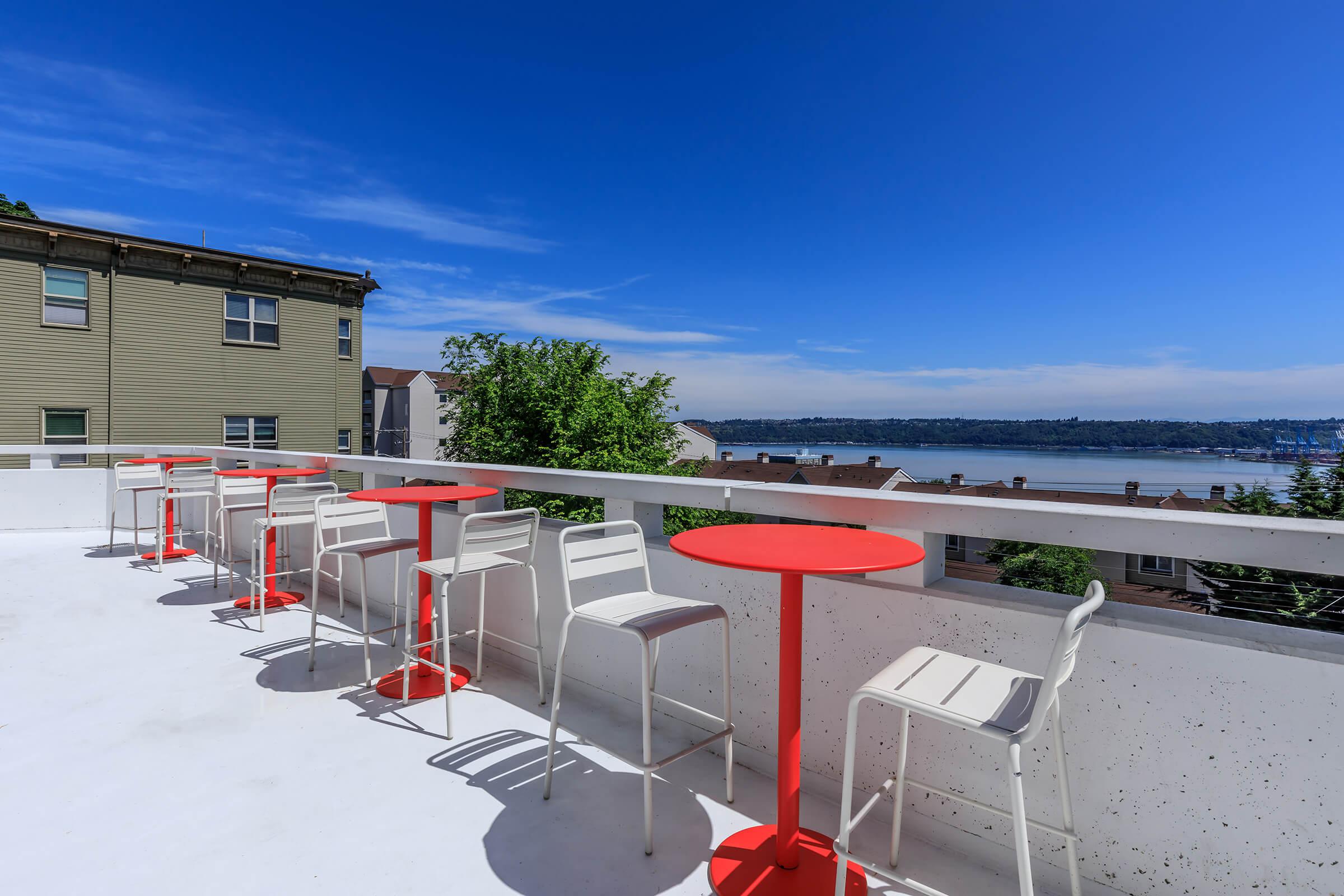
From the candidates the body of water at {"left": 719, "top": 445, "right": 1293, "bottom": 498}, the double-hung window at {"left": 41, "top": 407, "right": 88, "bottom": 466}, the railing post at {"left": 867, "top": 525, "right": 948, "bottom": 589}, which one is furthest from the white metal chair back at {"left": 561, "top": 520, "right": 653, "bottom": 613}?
the body of water at {"left": 719, "top": 445, "right": 1293, "bottom": 498}

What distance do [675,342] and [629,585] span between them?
2071 inches

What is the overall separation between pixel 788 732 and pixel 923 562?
0.67 meters

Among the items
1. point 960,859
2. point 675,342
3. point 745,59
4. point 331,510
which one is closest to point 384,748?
point 331,510

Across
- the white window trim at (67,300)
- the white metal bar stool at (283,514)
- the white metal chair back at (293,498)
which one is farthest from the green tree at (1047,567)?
the white window trim at (67,300)

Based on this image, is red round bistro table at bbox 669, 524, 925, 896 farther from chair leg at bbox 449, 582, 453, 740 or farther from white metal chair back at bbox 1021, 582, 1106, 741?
chair leg at bbox 449, 582, 453, 740

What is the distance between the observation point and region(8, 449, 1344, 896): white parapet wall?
135 centimetres

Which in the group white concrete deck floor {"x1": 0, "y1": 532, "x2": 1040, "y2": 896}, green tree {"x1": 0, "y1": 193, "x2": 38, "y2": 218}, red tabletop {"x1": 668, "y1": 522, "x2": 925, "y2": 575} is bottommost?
white concrete deck floor {"x1": 0, "y1": 532, "x2": 1040, "y2": 896}

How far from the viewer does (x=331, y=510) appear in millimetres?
3377

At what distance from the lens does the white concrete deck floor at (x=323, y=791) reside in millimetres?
1732

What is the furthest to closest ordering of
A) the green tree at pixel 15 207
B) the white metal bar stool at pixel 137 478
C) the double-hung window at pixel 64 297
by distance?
the green tree at pixel 15 207 < the double-hung window at pixel 64 297 < the white metal bar stool at pixel 137 478

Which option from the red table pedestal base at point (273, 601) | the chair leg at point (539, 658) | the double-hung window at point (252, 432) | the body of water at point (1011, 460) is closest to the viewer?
the chair leg at point (539, 658)

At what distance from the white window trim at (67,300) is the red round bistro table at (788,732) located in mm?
15986

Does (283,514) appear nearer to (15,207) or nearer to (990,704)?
(990,704)

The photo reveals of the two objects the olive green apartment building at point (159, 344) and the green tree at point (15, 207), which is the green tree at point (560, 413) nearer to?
the olive green apartment building at point (159, 344)
